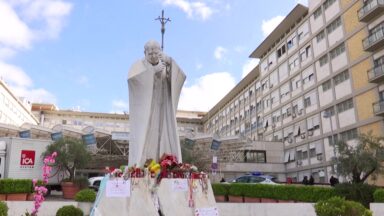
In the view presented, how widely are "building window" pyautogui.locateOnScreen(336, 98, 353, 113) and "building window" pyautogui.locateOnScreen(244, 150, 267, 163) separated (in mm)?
14428

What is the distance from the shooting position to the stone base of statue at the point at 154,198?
22.7 ft

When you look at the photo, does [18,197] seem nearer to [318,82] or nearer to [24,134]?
[24,134]

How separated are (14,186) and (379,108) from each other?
28305mm

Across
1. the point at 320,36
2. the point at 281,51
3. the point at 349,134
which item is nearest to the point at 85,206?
the point at 349,134

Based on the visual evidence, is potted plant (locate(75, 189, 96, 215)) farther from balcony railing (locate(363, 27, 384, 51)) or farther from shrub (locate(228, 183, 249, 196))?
balcony railing (locate(363, 27, 384, 51))

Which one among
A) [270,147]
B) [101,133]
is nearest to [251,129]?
[270,147]

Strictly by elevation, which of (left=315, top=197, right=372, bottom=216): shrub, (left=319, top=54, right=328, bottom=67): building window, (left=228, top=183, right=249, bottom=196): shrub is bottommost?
(left=315, top=197, right=372, bottom=216): shrub

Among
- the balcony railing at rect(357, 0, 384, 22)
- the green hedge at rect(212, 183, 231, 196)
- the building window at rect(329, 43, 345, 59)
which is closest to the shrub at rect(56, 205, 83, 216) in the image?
the green hedge at rect(212, 183, 231, 196)

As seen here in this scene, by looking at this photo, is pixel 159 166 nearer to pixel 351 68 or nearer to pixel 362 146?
pixel 362 146

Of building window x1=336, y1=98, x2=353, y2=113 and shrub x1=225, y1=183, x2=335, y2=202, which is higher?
building window x1=336, y1=98, x2=353, y2=113

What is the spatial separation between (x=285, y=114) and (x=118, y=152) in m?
21.2

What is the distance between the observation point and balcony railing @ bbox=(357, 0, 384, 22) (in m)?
33.3

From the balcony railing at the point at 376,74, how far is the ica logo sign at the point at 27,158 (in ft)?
88.5

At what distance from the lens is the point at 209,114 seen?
8419 centimetres
